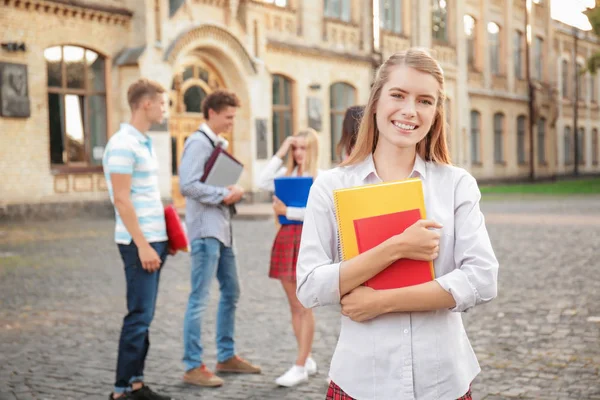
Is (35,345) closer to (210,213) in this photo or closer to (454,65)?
(210,213)

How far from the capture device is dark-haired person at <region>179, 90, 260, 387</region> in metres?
5.28

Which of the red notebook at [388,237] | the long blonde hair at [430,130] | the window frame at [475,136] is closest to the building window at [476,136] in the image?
the window frame at [475,136]

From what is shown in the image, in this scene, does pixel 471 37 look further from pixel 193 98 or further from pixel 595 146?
pixel 193 98

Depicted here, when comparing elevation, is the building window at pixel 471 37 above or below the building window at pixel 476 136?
Answer: above

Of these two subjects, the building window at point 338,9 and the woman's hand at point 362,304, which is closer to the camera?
the woman's hand at point 362,304

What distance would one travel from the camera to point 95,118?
2114cm

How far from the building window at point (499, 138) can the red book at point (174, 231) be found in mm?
38597

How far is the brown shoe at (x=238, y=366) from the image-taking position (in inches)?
218

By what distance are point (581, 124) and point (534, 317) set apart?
49.9 m

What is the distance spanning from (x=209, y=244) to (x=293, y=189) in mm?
697

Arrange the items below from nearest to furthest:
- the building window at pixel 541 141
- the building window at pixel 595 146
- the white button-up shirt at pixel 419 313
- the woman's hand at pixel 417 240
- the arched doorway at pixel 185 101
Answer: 1. the woman's hand at pixel 417 240
2. the white button-up shirt at pixel 419 313
3. the arched doorway at pixel 185 101
4. the building window at pixel 541 141
5. the building window at pixel 595 146

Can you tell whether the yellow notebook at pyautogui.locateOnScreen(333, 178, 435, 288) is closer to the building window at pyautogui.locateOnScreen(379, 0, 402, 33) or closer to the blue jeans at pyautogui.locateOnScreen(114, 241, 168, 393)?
the blue jeans at pyautogui.locateOnScreen(114, 241, 168, 393)

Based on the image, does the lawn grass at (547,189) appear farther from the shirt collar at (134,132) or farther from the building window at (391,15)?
the shirt collar at (134,132)

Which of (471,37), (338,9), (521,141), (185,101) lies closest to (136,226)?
(185,101)
